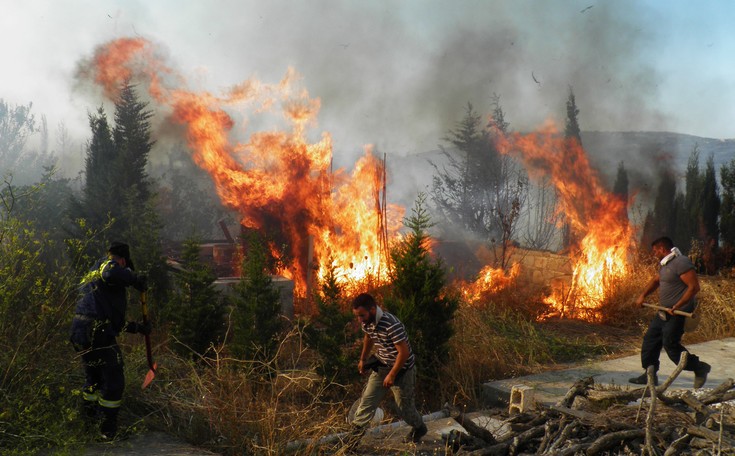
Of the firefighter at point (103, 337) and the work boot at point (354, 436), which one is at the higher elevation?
the firefighter at point (103, 337)

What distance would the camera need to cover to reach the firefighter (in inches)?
211

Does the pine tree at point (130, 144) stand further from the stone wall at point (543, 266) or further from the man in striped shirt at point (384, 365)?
the man in striped shirt at point (384, 365)

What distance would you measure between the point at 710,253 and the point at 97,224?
56.9 feet

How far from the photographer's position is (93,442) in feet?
17.3

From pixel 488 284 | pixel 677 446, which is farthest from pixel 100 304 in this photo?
pixel 488 284

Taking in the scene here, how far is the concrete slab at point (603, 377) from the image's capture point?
724 centimetres

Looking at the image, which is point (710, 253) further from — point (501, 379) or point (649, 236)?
point (501, 379)

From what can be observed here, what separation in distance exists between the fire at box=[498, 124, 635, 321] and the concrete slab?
3838 mm

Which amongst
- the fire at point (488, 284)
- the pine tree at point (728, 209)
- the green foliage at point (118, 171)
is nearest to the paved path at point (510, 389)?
the fire at point (488, 284)

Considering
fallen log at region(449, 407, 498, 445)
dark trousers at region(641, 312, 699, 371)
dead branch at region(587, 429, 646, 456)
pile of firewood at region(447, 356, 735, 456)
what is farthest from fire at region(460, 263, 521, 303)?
dead branch at region(587, 429, 646, 456)

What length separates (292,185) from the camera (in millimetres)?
16031

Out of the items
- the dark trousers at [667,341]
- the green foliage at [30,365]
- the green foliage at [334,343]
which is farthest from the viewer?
the green foliage at [334,343]

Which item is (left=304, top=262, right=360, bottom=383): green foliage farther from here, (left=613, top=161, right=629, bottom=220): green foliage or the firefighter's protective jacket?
(left=613, top=161, right=629, bottom=220): green foliage

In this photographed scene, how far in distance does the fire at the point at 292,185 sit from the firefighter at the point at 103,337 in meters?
8.88
